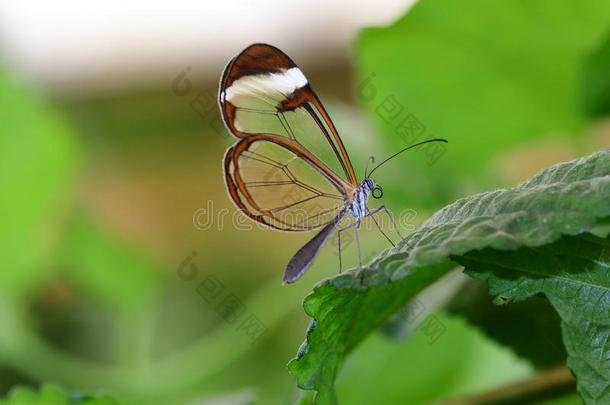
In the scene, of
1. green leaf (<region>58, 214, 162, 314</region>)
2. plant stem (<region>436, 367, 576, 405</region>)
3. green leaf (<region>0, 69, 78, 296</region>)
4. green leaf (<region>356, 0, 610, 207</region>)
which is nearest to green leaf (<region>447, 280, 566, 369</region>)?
plant stem (<region>436, 367, 576, 405</region>)

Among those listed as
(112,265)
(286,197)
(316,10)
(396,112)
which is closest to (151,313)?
(112,265)

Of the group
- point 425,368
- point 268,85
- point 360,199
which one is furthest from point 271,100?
point 425,368

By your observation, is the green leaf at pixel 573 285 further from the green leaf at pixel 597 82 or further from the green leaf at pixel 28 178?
the green leaf at pixel 28 178

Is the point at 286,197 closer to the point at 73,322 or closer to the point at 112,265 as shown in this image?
the point at 112,265

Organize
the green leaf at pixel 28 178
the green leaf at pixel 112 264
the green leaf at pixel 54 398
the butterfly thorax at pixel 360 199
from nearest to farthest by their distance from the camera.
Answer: the green leaf at pixel 54 398, the butterfly thorax at pixel 360 199, the green leaf at pixel 28 178, the green leaf at pixel 112 264

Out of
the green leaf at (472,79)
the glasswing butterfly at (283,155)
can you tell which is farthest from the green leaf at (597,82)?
the glasswing butterfly at (283,155)
